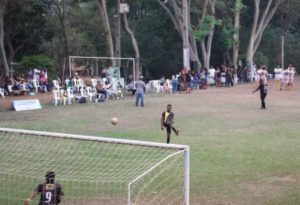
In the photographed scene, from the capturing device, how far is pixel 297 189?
895 cm

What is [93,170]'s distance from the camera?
10398 mm

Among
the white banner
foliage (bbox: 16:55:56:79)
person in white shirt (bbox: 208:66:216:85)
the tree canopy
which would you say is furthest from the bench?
person in white shirt (bbox: 208:66:216:85)

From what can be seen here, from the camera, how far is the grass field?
908 centimetres

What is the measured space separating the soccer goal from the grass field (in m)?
0.66

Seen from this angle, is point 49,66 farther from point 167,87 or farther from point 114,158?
point 114,158

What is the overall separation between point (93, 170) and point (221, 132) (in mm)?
6058

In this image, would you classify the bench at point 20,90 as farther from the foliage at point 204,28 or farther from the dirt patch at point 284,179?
the dirt patch at point 284,179

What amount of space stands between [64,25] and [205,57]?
13.4 meters

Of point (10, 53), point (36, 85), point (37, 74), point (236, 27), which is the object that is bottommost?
point (36, 85)

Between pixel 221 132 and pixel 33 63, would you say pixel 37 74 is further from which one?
pixel 221 132

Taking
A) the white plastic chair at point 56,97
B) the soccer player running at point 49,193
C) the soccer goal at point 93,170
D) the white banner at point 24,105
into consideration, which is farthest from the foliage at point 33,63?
the soccer player running at point 49,193

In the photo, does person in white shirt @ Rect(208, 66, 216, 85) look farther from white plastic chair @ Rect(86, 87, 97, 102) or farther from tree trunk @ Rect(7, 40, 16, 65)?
tree trunk @ Rect(7, 40, 16, 65)

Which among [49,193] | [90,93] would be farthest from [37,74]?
[49,193]

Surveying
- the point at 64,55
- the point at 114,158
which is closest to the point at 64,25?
the point at 64,55
